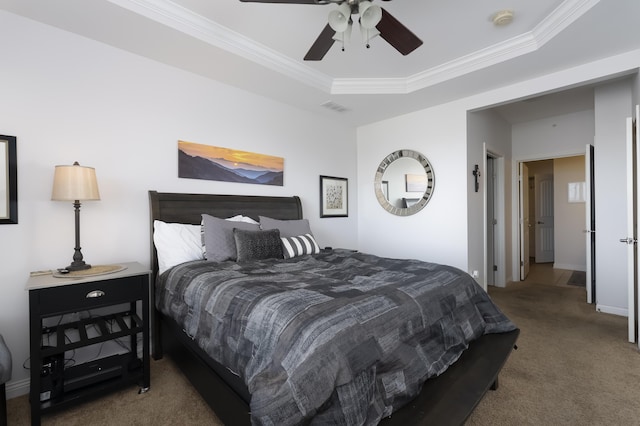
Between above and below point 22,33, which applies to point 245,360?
below

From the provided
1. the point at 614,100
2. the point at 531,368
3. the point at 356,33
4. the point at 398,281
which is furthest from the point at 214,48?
the point at 614,100

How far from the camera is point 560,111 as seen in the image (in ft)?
15.2

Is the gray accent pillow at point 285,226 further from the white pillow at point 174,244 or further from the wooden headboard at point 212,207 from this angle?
the white pillow at point 174,244

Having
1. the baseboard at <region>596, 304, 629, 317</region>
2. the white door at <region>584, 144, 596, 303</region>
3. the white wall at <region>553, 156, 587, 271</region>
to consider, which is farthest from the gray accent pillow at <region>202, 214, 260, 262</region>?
the white wall at <region>553, 156, 587, 271</region>

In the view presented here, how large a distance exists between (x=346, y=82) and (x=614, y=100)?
3.19 m

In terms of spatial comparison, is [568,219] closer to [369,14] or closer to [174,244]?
[369,14]

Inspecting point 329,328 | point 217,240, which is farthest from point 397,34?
point 217,240

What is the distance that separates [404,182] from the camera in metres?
4.27

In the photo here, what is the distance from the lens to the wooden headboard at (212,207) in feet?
8.77

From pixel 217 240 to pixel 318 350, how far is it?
172 cm

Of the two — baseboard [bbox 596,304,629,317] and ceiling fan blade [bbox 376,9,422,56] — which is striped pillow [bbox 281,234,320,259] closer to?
ceiling fan blade [bbox 376,9,422,56]

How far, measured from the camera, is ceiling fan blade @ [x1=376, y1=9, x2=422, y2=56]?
1826 millimetres

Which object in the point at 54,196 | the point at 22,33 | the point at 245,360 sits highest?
the point at 22,33

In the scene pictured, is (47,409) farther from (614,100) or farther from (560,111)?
(560,111)
